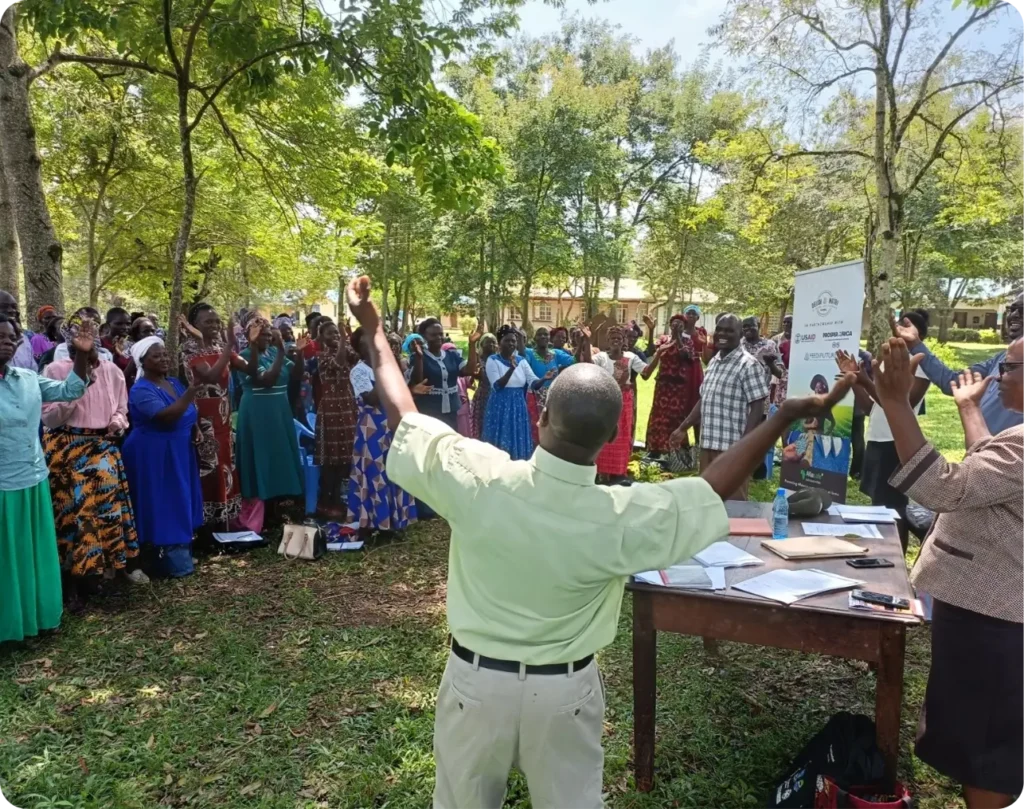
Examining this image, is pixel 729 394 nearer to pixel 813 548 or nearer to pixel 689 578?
pixel 813 548

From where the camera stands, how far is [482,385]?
7.96 meters

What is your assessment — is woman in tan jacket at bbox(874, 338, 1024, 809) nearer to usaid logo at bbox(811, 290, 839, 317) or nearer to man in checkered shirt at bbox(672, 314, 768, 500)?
usaid logo at bbox(811, 290, 839, 317)

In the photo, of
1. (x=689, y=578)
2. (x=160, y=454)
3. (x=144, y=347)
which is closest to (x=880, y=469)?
(x=689, y=578)

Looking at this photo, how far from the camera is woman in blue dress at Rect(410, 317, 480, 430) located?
6.66 meters

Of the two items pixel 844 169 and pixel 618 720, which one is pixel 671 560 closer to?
pixel 618 720

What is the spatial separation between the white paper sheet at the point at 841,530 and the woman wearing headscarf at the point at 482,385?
170 inches

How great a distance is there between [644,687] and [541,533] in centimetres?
162

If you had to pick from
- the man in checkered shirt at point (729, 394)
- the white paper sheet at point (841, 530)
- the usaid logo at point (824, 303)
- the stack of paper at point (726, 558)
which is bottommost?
the stack of paper at point (726, 558)

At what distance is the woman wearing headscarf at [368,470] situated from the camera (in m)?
Answer: 5.93

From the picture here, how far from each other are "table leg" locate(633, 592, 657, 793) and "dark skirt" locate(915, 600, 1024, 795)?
1.01 m

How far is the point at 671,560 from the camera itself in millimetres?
1610

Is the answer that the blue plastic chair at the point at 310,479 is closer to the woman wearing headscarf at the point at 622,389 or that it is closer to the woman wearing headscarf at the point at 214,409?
the woman wearing headscarf at the point at 214,409

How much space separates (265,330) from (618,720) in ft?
14.7

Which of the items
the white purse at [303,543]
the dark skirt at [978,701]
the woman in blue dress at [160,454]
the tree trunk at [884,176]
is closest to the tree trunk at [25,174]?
the woman in blue dress at [160,454]
